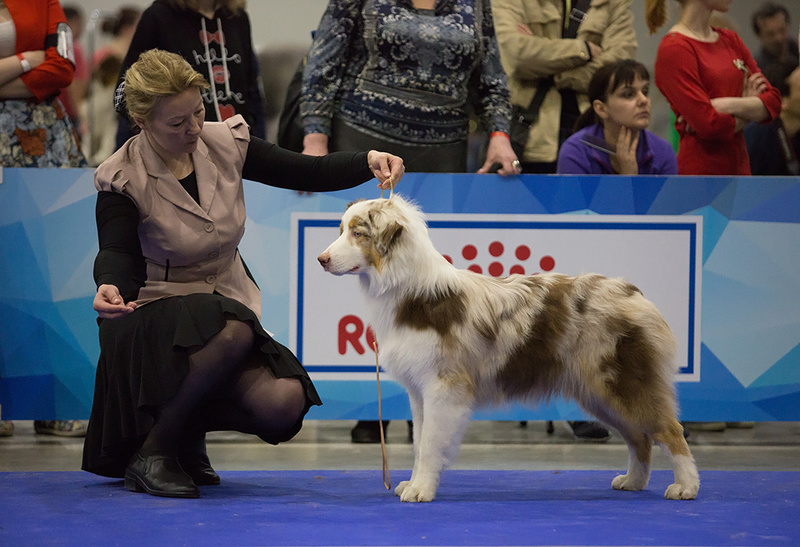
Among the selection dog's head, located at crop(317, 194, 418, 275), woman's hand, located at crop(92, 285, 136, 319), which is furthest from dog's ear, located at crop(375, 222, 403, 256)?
woman's hand, located at crop(92, 285, 136, 319)

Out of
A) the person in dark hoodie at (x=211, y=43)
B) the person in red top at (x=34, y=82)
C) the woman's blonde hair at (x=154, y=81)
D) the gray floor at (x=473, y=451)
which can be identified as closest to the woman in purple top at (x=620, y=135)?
the gray floor at (x=473, y=451)

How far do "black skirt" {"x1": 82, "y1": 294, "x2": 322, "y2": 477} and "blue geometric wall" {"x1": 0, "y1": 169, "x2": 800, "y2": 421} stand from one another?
46.6 inches

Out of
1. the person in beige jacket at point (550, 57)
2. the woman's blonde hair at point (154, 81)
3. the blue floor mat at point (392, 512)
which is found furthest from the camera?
the person in beige jacket at point (550, 57)

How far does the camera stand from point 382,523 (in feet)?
9.27

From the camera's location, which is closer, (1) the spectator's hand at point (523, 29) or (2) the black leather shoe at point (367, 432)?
(2) the black leather shoe at point (367, 432)

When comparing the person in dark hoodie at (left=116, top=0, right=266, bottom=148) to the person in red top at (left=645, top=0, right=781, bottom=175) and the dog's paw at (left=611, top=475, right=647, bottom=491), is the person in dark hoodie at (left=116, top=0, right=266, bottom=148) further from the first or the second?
the dog's paw at (left=611, top=475, right=647, bottom=491)

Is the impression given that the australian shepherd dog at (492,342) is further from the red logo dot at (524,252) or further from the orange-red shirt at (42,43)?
the orange-red shirt at (42,43)

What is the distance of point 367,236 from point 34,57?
8.12ft

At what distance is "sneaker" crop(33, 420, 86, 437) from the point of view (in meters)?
4.79

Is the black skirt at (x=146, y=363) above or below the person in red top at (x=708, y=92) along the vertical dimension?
below

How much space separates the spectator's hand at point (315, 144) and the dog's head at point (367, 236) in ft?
4.61

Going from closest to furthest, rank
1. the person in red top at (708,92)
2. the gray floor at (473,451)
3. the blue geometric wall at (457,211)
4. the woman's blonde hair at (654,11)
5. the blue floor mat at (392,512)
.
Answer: the blue floor mat at (392,512)
the gray floor at (473,451)
the blue geometric wall at (457,211)
the person in red top at (708,92)
the woman's blonde hair at (654,11)

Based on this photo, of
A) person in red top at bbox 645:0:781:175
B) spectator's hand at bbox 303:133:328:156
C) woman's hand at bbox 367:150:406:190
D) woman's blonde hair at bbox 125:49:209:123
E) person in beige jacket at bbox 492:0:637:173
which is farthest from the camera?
person in beige jacket at bbox 492:0:637:173

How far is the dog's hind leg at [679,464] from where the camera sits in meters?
3.24
